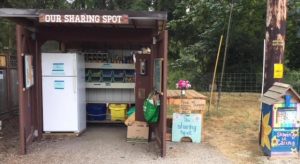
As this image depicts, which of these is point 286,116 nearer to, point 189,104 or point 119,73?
point 189,104

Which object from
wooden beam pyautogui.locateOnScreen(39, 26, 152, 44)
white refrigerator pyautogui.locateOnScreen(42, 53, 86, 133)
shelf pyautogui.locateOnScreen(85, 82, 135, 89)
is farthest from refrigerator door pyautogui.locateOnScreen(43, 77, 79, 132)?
shelf pyautogui.locateOnScreen(85, 82, 135, 89)

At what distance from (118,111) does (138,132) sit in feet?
3.89

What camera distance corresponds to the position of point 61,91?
21.3 feet

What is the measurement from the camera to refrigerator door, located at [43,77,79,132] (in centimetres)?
646

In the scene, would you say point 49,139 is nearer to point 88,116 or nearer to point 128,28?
point 88,116

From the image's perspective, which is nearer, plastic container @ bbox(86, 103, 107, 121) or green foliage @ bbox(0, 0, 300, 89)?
plastic container @ bbox(86, 103, 107, 121)

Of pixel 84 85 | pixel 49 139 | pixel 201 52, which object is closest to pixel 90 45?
pixel 84 85

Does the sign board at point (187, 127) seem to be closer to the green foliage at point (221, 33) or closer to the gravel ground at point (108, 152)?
the gravel ground at point (108, 152)

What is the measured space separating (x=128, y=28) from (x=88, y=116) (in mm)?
2355

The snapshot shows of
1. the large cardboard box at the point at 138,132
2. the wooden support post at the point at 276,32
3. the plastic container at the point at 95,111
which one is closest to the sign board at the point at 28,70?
the plastic container at the point at 95,111

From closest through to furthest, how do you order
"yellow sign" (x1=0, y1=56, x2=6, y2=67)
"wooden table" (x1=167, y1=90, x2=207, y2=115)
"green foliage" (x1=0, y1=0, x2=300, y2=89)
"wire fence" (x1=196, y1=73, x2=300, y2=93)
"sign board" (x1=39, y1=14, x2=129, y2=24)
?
"sign board" (x1=39, y1=14, x2=129, y2=24), "wooden table" (x1=167, y1=90, x2=207, y2=115), "yellow sign" (x1=0, y1=56, x2=6, y2=67), "green foliage" (x1=0, y1=0, x2=300, y2=89), "wire fence" (x1=196, y1=73, x2=300, y2=93)

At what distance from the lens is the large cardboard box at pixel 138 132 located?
6438mm

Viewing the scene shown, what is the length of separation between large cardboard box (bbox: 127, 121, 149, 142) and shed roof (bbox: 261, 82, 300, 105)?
2271 millimetres

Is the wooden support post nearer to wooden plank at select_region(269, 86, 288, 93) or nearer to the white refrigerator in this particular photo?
wooden plank at select_region(269, 86, 288, 93)
